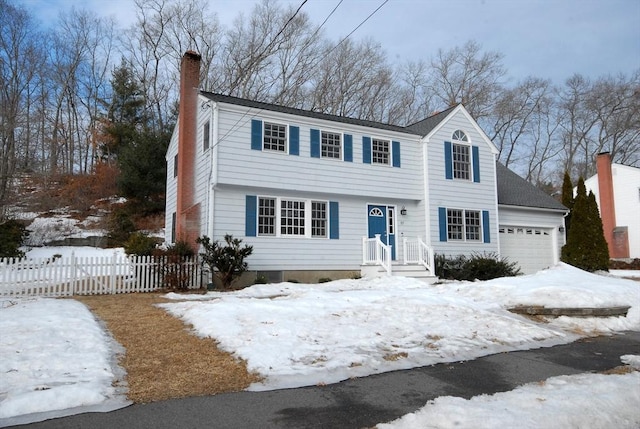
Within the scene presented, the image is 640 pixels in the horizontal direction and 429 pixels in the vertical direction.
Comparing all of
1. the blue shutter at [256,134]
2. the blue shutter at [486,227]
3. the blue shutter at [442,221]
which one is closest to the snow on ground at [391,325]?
the blue shutter at [256,134]

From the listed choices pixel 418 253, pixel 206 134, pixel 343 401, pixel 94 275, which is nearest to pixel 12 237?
pixel 94 275

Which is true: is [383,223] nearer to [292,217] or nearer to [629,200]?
[292,217]

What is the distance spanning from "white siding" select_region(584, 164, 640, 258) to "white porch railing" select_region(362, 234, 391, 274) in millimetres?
20068

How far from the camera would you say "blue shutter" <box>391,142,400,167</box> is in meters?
17.3

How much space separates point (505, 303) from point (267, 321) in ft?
17.6

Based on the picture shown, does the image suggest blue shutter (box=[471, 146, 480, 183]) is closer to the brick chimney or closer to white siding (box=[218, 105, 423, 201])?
white siding (box=[218, 105, 423, 201])

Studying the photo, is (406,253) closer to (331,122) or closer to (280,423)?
(331,122)

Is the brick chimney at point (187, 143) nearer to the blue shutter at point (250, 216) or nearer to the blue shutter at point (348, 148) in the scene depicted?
the blue shutter at point (250, 216)

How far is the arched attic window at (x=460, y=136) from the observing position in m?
18.6

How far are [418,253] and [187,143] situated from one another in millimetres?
9141

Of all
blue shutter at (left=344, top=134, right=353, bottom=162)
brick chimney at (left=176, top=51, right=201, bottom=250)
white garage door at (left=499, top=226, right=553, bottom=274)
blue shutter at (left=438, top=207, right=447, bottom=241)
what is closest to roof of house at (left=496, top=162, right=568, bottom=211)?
white garage door at (left=499, top=226, right=553, bottom=274)

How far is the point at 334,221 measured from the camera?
16.0m

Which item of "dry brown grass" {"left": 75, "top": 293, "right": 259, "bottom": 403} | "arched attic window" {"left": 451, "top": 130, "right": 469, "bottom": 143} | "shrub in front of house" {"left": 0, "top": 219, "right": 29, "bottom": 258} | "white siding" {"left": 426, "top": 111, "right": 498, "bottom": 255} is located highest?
"arched attic window" {"left": 451, "top": 130, "right": 469, "bottom": 143}

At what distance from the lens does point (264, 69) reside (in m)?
33.4
